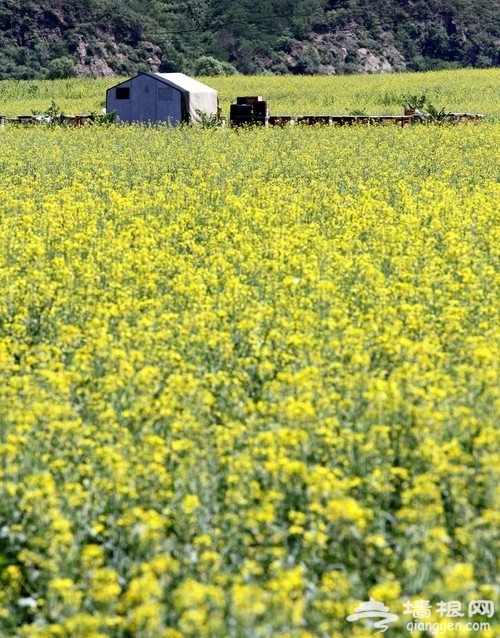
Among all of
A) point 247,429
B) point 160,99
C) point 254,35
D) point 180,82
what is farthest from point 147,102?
point 254,35

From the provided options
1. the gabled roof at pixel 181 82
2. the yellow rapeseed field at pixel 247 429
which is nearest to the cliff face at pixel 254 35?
the gabled roof at pixel 181 82

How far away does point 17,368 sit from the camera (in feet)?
24.6

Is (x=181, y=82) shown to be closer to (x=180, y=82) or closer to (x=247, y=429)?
(x=180, y=82)

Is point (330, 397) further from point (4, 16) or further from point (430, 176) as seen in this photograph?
point (4, 16)

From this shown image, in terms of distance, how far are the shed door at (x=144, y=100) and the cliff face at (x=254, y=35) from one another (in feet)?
178

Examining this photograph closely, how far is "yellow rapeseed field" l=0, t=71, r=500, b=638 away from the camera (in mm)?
4887

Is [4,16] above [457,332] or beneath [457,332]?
above

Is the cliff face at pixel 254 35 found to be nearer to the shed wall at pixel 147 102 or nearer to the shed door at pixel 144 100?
the shed wall at pixel 147 102

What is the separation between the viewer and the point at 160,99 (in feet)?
119

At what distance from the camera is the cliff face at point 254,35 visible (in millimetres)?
98250

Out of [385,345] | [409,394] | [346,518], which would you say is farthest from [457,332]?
[346,518]

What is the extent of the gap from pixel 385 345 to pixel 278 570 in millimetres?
2990

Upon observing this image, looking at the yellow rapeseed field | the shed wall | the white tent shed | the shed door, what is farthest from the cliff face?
the yellow rapeseed field

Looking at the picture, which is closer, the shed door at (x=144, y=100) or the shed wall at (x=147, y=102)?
the shed wall at (x=147, y=102)
